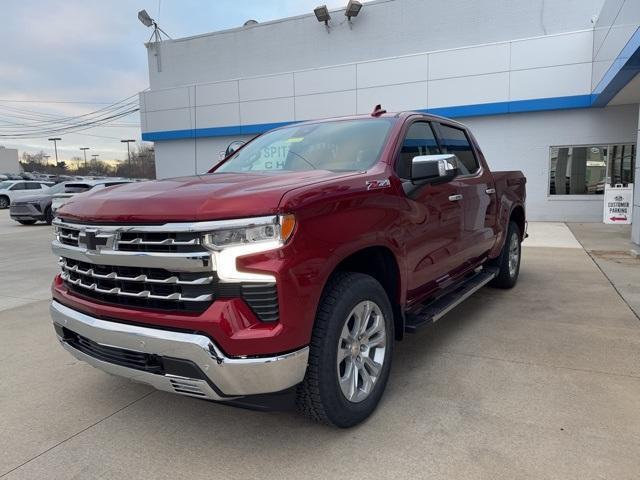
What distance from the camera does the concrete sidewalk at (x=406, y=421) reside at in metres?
2.57

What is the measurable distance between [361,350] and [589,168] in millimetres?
15004

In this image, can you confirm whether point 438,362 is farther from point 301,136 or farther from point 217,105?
point 217,105

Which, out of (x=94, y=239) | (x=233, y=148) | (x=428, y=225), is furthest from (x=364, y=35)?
(x=94, y=239)

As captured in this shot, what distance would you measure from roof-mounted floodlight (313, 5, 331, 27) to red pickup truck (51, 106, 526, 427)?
1748 centimetres

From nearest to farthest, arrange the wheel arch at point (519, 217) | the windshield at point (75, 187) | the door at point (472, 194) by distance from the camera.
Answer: the door at point (472, 194) → the wheel arch at point (519, 217) → the windshield at point (75, 187)

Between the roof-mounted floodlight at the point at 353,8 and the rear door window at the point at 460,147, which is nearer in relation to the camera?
the rear door window at the point at 460,147

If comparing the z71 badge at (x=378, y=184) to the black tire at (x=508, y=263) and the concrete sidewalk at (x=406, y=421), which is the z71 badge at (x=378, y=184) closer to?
the concrete sidewalk at (x=406, y=421)

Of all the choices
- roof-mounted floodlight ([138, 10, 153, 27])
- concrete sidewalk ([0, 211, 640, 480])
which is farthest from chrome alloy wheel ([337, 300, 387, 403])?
roof-mounted floodlight ([138, 10, 153, 27])

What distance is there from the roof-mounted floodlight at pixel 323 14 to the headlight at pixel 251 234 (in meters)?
18.9

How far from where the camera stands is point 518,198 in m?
6.14

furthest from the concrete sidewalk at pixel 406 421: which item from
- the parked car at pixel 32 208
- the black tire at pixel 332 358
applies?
the parked car at pixel 32 208

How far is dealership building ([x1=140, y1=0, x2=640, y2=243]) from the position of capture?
1461 cm

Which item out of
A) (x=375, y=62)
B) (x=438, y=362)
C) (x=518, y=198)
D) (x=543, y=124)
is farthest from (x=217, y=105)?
(x=438, y=362)

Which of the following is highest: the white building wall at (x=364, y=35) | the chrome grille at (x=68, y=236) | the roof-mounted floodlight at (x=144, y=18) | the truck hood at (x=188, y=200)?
the roof-mounted floodlight at (x=144, y=18)
